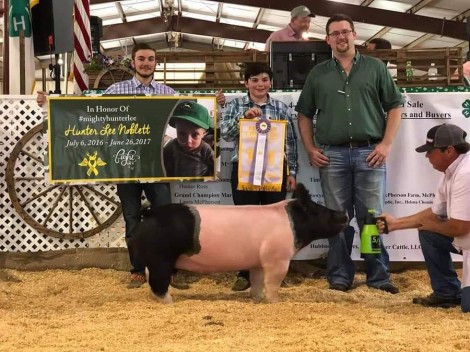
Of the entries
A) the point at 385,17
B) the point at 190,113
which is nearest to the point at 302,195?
the point at 190,113

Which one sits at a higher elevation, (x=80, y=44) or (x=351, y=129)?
(x=80, y=44)

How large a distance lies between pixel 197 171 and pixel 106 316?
1.77m

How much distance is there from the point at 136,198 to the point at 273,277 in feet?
4.80

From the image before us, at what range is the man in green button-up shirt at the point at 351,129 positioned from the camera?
4.75m

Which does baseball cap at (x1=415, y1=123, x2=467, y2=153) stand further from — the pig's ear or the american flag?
the american flag

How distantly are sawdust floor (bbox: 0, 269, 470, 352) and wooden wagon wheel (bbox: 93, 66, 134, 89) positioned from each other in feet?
8.88

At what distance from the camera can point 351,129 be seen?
15.5ft

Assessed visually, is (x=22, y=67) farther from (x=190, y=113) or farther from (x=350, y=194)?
(x=350, y=194)

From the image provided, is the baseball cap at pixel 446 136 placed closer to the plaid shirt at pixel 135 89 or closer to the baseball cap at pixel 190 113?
the baseball cap at pixel 190 113

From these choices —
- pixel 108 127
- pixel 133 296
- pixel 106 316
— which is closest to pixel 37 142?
pixel 108 127

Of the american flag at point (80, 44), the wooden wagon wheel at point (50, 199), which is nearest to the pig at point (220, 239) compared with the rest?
the wooden wagon wheel at point (50, 199)

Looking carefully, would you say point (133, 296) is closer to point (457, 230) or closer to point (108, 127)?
point (108, 127)

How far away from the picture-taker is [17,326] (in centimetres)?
354

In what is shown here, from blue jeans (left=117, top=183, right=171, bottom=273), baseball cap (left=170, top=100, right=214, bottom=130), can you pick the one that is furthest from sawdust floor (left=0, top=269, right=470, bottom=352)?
baseball cap (left=170, top=100, right=214, bottom=130)
